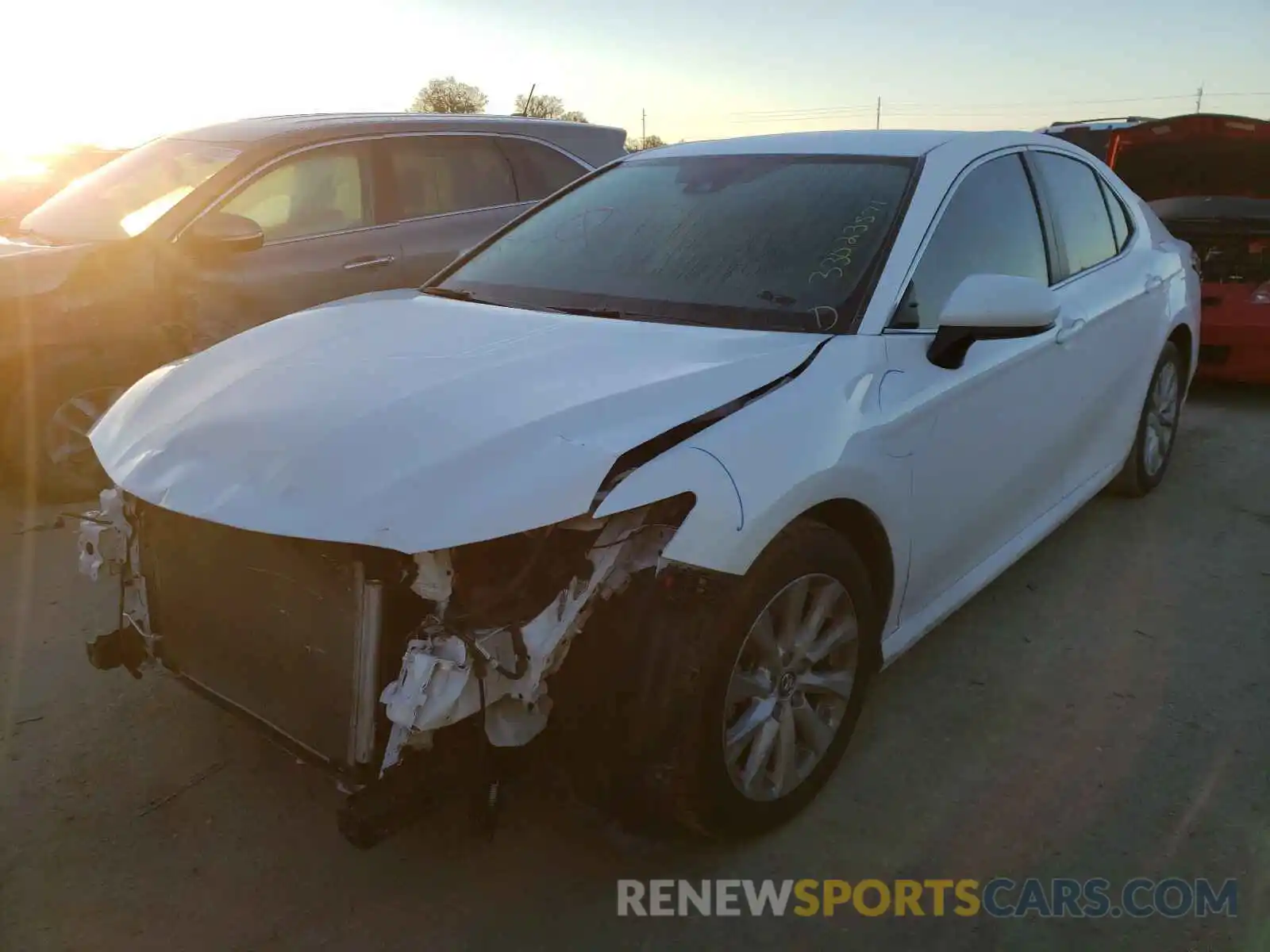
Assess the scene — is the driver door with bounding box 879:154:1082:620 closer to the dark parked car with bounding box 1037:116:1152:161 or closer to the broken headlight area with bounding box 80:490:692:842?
the broken headlight area with bounding box 80:490:692:842

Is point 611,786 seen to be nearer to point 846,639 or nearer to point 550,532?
point 550,532

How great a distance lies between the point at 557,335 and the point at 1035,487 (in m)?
1.80

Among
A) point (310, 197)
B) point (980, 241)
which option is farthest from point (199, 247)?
point (980, 241)

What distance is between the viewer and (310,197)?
202 inches

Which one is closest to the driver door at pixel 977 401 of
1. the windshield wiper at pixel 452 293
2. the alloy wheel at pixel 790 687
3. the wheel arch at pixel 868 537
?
the wheel arch at pixel 868 537

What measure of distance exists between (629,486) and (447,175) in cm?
412

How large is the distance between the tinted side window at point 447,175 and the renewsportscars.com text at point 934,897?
4088 mm

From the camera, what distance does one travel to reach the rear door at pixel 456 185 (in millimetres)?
5402

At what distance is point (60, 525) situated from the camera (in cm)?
461

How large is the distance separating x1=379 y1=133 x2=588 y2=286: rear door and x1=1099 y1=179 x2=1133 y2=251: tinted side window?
3083mm

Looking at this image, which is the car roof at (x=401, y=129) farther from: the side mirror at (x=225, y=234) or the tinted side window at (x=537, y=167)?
the side mirror at (x=225, y=234)

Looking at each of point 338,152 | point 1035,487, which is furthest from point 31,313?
point 1035,487

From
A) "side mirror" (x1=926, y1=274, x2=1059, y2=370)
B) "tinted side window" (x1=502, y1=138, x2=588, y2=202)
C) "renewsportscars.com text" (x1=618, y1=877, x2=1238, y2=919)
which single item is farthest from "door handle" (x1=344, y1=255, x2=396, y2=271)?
"renewsportscars.com text" (x1=618, y1=877, x2=1238, y2=919)

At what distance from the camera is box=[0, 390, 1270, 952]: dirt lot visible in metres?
2.26
